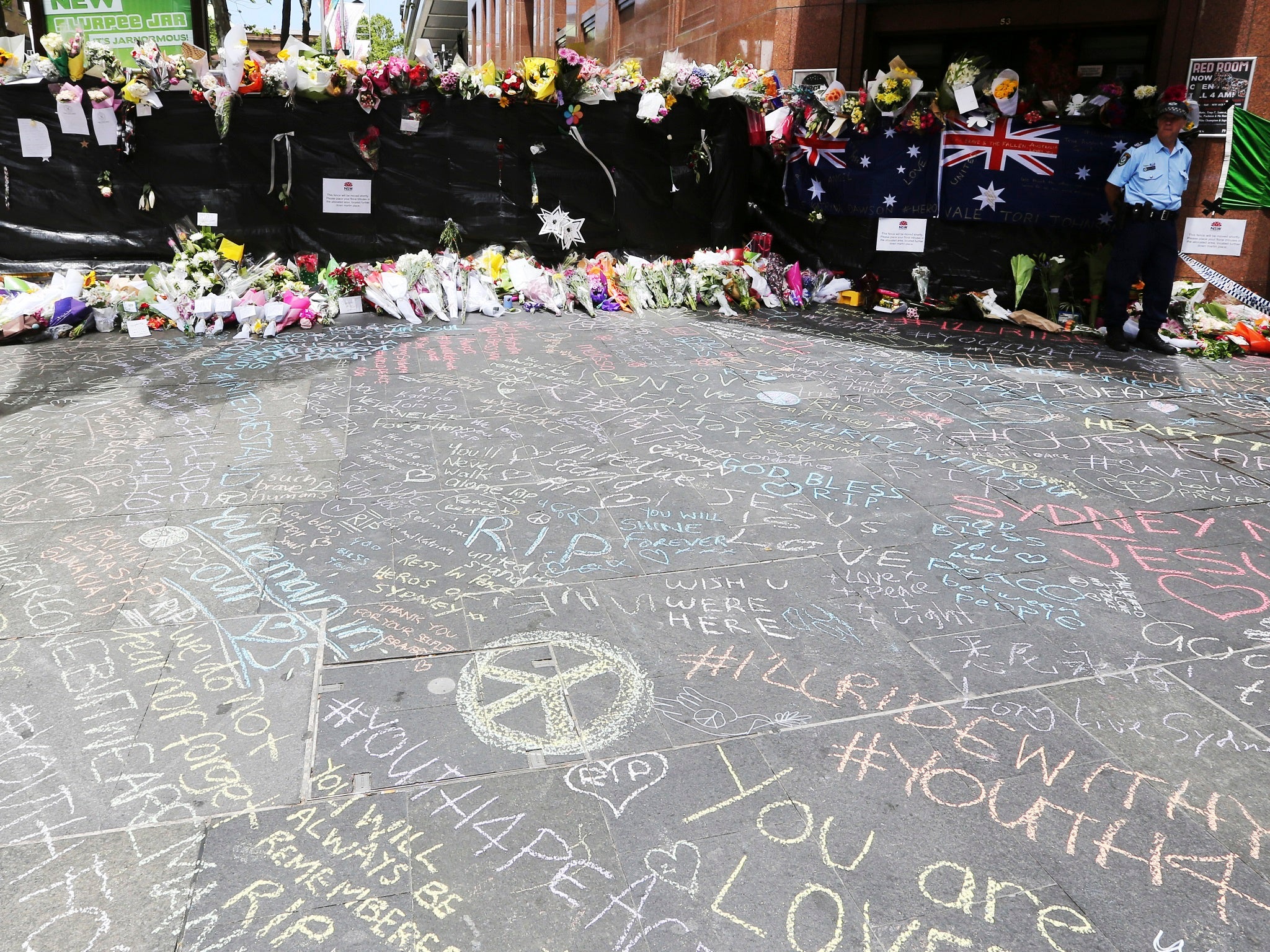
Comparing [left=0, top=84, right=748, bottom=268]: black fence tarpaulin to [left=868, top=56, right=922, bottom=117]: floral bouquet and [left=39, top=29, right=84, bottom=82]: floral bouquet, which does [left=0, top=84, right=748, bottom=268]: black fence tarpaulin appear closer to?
[left=39, top=29, right=84, bottom=82]: floral bouquet

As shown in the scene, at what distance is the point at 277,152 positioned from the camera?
1002 centimetres

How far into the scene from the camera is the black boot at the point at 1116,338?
8.81 metres

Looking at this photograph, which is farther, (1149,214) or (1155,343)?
(1155,343)

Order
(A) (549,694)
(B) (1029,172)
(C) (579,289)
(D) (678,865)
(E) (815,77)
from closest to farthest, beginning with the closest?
(D) (678,865) < (A) (549,694) < (B) (1029,172) < (C) (579,289) < (E) (815,77)

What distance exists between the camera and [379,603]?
3869 millimetres

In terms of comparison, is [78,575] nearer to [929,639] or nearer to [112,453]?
[112,453]

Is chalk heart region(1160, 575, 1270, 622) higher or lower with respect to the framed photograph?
lower

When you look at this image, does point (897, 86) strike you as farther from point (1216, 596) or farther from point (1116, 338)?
point (1216, 596)

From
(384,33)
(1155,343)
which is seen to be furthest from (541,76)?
(384,33)

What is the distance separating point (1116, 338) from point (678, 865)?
26.6ft

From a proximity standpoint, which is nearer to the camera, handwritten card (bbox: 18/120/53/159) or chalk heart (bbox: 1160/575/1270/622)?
chalk heart (bbox: 1160/575/1270/622)

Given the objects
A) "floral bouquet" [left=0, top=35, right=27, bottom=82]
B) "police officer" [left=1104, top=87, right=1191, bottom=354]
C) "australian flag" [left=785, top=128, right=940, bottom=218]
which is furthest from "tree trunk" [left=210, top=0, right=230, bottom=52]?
"police officer" [left=1104, top=87, right=1191, bottom=354]

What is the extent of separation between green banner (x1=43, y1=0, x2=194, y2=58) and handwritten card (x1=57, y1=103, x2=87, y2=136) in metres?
3.33

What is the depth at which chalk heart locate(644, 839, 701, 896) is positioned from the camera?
2.46m
